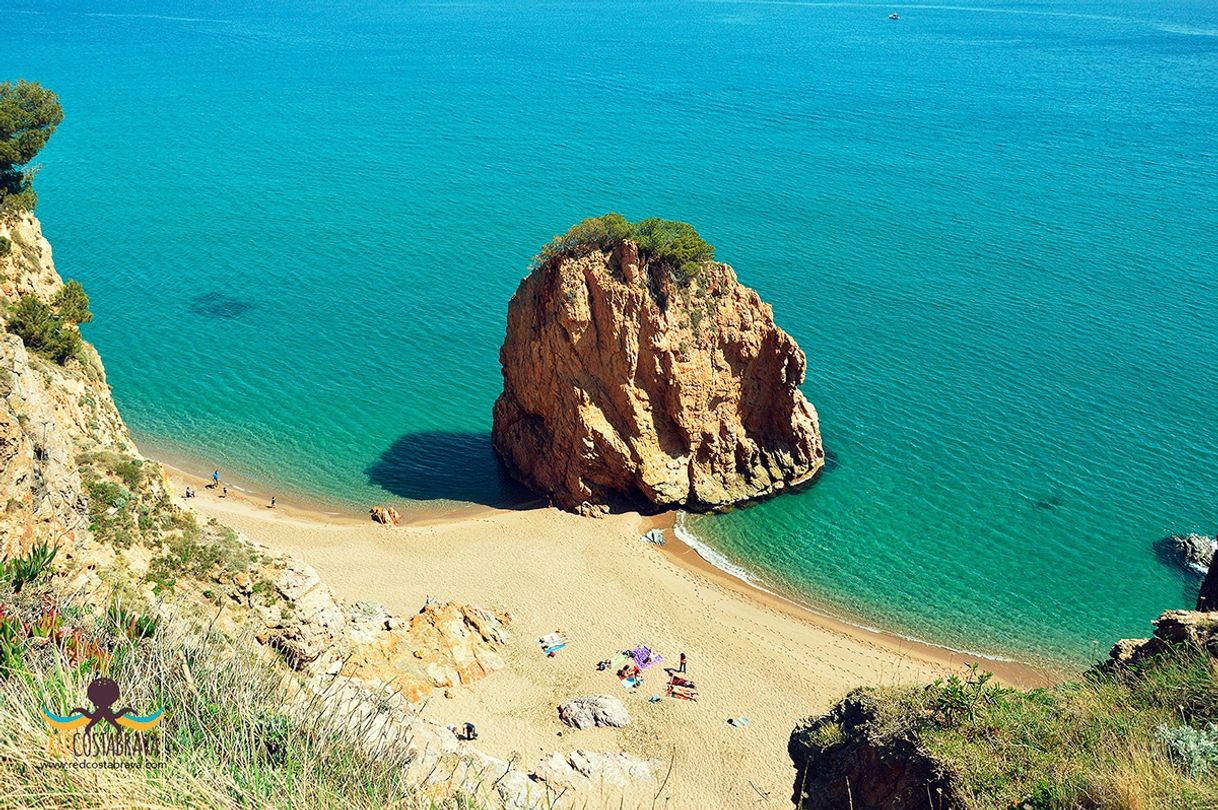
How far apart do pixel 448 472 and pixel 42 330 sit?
1775 centimetres

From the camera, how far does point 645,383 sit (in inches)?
1443

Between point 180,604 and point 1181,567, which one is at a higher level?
point 180,604

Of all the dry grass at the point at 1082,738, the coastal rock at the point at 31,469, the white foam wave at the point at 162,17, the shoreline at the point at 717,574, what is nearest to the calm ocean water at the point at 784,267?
the shoreline at the point at 717,574

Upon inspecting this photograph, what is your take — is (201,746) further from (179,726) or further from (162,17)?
(162,17)

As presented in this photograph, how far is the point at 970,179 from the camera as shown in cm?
7825

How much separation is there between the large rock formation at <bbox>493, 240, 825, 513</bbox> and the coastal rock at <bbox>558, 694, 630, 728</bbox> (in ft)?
37.4

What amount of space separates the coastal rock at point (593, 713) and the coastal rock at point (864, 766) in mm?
10005

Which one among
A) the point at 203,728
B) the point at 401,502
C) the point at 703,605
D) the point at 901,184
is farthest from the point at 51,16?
the point at 203,728

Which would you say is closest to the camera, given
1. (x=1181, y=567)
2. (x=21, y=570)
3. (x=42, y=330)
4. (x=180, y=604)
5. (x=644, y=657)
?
(x=21, y=570)

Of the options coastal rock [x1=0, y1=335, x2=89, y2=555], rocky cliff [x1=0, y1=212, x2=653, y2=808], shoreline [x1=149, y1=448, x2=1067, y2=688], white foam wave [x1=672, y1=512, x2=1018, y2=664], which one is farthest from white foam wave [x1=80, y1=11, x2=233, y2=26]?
coastal rock [x1=0, y1=335, x2=89, y2=555]

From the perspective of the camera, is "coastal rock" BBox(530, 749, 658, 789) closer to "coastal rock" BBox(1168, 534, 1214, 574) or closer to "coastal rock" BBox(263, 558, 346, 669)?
"coastal rock" BBox(263, 558, 346, 669)

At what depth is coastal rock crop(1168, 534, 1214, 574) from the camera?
35.5 meters

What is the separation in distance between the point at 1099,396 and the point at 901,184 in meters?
35.2

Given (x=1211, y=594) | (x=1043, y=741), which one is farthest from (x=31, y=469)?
(x=1211, y=594)
